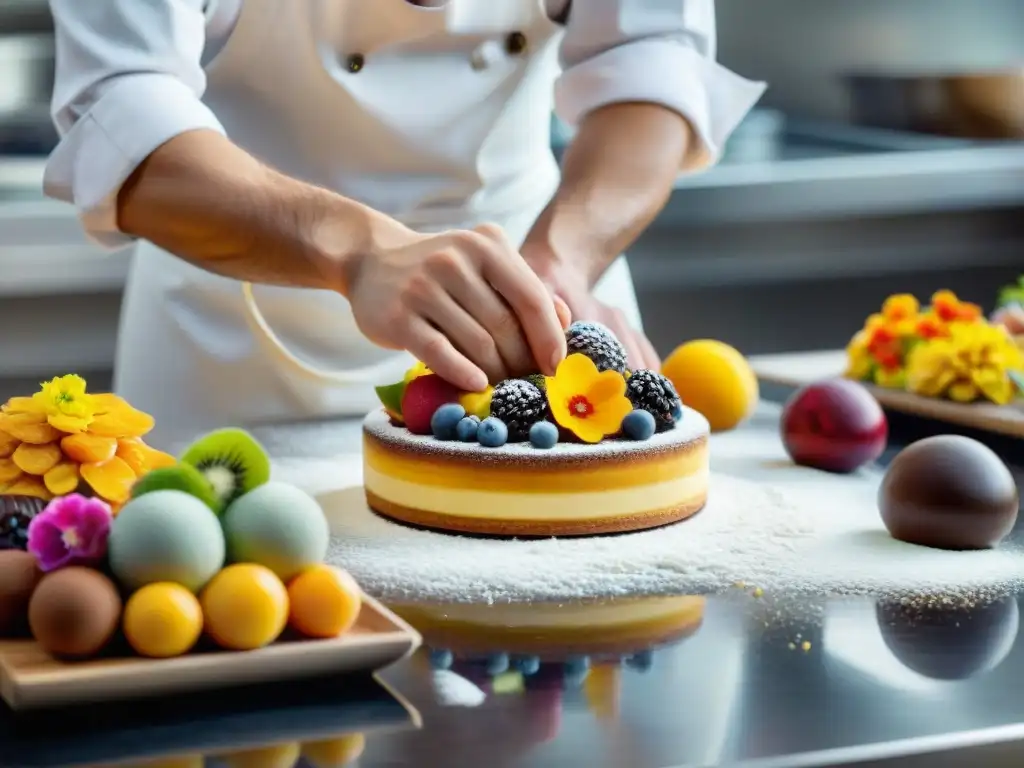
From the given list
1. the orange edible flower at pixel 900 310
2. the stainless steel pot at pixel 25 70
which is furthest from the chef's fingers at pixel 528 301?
the stainless steel pot at pixel 25 70

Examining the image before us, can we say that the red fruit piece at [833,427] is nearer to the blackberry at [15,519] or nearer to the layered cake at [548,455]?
the layered cake at [548,455]

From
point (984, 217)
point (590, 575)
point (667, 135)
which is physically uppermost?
point (667, 135)

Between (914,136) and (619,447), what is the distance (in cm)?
221

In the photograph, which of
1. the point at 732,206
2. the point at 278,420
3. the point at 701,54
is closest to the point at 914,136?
the point at 732,206

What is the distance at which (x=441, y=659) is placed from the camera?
95 cm

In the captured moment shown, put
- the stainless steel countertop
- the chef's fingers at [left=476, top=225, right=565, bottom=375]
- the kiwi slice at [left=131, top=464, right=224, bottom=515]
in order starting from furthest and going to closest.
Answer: the chef's fingers at [left=476, top=225, right=565, bottom=375], the kiwi slice at [left=131, top=464, right=224, bottom=515], the stainless steel countertop

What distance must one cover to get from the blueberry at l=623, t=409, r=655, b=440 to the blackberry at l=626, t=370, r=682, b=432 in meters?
0.02

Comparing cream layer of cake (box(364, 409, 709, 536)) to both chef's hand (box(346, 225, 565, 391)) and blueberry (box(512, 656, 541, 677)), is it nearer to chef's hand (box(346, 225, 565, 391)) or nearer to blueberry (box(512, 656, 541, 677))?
chef's hand (box(346, 225, 565, 391))

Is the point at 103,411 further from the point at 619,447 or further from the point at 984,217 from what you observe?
the point at 984,217

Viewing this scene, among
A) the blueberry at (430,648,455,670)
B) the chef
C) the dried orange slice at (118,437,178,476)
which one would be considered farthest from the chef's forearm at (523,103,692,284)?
the blueberry at (430,648,455,670)

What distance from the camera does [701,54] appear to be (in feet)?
5.98

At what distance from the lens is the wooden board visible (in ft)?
5.08

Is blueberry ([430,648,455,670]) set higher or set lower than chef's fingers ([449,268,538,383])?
lower

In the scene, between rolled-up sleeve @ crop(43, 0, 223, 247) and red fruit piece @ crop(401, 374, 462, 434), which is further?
rolled-up sleeve @ crop(43, 0, 223, 247)
